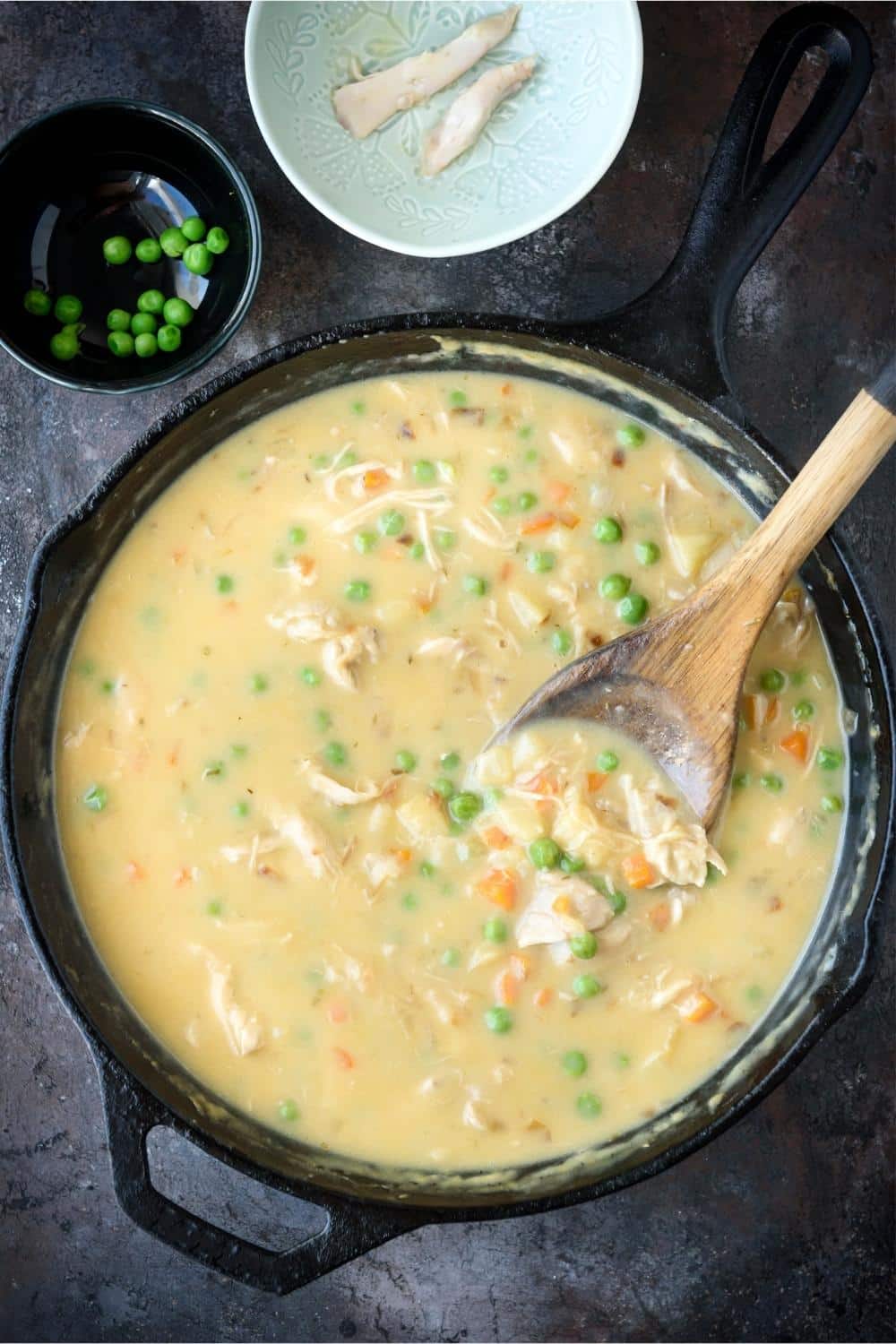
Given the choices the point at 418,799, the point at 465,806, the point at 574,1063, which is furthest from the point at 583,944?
the point at 418,799

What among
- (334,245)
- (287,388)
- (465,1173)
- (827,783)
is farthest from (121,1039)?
(334,245)

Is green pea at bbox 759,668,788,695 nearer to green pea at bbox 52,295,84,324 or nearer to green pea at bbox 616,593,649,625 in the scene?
green pea at bbox 616,593,649,625

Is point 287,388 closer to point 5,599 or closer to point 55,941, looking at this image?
point 5,599

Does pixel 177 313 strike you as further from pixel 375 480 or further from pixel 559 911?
pixel 559 911

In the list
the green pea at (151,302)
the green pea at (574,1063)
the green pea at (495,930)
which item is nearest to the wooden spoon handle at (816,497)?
the green pea at (495,930)

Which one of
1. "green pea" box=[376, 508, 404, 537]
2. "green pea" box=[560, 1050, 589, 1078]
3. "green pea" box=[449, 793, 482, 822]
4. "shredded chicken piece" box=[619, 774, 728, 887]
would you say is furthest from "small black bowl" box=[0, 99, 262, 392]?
"green pea" box=[560, 1050, 589, 1078]

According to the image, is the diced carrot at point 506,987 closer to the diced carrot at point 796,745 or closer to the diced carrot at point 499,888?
the diced carrot at point 499,888
